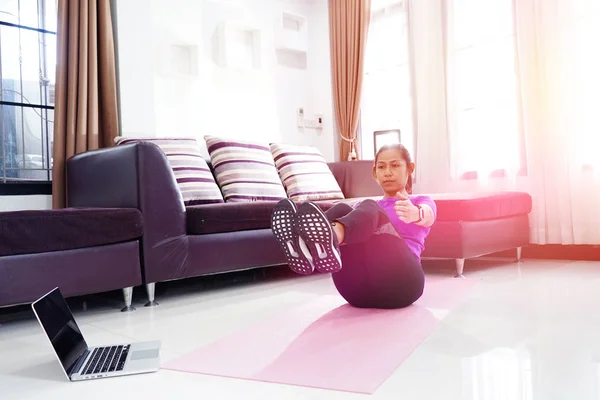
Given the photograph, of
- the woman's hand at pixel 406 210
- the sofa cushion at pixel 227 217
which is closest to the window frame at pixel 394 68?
the sofa cushion at pixel 227 217

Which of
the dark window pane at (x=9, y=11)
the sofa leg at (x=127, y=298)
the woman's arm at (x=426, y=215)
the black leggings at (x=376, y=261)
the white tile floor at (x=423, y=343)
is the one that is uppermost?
the dark window pane at (x=9, y=11)

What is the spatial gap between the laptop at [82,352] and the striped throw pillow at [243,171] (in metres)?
1.59

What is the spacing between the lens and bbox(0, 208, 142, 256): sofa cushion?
192cm

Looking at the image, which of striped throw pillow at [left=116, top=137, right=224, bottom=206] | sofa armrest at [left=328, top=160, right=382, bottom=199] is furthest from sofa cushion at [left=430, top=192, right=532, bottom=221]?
striped throw pillow at [left=116, top=137, right=224, bottom=206]

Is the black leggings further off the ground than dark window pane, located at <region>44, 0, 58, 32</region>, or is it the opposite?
dark window pane, located at <region>44, 0, 58, 32</region>

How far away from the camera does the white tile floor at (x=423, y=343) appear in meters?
1.17

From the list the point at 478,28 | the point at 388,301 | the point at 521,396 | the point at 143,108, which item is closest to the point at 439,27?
the point at 478,28

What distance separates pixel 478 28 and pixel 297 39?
1.55m

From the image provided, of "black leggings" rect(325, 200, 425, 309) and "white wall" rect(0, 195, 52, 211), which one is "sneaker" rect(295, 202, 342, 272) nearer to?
"black leggings" rect(325, 200, 425, 309)

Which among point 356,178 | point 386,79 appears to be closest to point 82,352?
point 356,178

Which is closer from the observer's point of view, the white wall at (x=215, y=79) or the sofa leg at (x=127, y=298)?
the sofa leg at (x=127, y=298)

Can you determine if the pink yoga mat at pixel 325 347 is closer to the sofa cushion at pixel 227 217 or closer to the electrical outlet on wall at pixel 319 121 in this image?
the sofa cushion at pixel 227 217

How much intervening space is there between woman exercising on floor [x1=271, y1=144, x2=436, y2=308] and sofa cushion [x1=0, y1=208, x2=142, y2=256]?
871mm

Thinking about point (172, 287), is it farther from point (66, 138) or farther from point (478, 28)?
point (478, 28)
